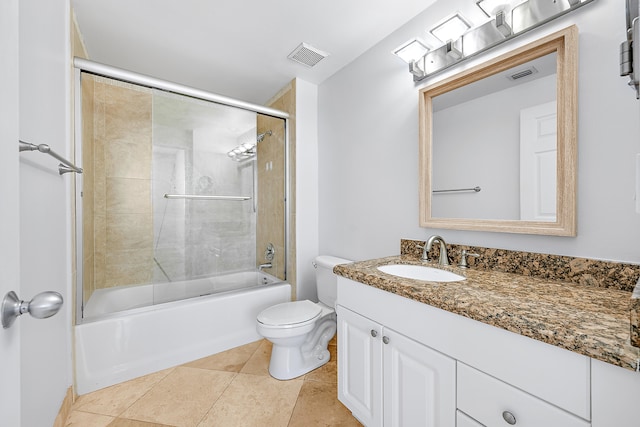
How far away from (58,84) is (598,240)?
2466mm

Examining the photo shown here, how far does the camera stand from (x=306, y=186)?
244 centimetres

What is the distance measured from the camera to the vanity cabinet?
894 mm

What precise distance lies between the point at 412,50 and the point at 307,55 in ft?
2.75

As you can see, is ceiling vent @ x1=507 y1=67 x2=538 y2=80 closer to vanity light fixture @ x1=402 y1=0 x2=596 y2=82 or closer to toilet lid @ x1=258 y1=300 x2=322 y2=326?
vanity light fixture @ x1=402 y1=0 x2=596 y2=82

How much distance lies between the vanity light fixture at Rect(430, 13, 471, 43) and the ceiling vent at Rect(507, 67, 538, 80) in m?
0.35

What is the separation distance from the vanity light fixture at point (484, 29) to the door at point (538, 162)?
0.36 meters

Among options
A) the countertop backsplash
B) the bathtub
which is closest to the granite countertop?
the countertop backsplash

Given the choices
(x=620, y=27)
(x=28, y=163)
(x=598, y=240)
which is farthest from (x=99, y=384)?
(x=620, y=27)

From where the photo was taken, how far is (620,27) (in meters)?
0.94

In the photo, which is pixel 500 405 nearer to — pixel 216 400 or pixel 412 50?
pixel 216 400

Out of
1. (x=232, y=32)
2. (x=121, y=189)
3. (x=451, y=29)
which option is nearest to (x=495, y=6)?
(x=451, y=29)

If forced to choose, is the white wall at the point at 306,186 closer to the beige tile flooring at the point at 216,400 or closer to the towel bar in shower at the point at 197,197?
the towel bar in shower at the point at 197,197

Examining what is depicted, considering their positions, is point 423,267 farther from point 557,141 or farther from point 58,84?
point 58,84

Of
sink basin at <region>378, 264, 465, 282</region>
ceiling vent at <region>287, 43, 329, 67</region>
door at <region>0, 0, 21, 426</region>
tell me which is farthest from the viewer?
ceiling vent at <region>287, 43, 329, 67</region>
